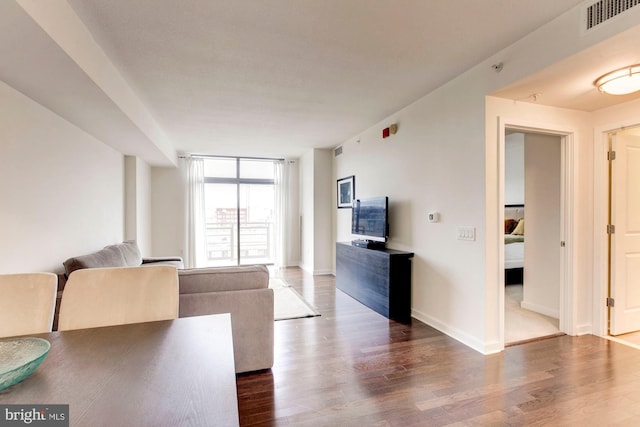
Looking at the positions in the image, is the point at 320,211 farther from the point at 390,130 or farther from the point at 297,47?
the point at 297,47

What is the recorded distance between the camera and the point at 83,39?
1.93 m

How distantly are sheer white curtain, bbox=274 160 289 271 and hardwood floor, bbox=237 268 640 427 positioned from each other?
370 cm

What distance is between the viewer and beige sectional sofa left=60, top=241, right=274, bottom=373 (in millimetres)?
2137

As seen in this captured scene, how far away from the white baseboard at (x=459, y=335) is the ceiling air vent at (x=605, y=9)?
2.40m

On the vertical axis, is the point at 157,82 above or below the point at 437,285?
above

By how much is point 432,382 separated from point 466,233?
4.31 feet

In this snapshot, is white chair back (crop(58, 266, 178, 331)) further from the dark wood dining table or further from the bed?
the bed

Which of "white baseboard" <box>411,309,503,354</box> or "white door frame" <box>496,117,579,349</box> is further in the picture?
"white door frame" <box>496,117,579,349</box>

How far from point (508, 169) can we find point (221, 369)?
6.78 metres

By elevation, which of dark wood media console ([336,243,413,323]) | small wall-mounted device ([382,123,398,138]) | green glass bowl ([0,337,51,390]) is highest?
small wall-mounted device ([382,123,398,138])

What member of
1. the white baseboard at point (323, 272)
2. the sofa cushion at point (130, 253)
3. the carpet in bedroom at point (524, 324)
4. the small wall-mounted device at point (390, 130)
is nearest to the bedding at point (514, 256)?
the carpet in bedroom at point (524, 324)

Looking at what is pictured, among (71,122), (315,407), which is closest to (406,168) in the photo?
(315,407)

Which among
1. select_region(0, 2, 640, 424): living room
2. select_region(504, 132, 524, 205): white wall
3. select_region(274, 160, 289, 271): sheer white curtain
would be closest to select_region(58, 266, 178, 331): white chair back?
select_region(0, 2, 640, 424): living room

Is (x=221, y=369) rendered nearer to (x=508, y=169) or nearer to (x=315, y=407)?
(x=315, y=407)
